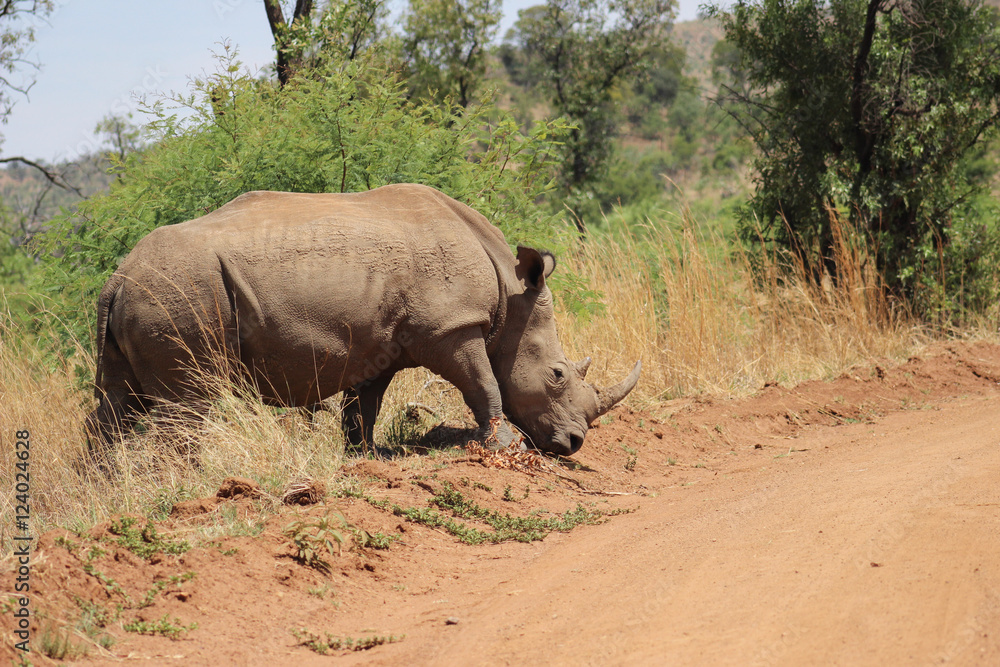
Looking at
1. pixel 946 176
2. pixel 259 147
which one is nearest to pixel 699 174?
pixel 946 176

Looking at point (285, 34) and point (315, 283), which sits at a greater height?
point (285, 34)

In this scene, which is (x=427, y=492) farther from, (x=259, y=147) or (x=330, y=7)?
(x=330, y=7)

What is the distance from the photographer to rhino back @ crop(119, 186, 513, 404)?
17.7 feet

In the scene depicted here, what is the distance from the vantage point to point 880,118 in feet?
34.1

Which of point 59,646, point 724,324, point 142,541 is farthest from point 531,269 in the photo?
point 59,646

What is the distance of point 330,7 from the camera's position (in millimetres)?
9797

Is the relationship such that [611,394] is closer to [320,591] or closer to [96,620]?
[320,591]

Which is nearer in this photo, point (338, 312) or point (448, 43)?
point (338, 312)

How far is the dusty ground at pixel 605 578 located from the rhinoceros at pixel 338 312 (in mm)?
699

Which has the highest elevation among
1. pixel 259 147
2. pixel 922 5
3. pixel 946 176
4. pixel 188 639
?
pixel 922 5

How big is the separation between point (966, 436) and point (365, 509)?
4.20 metres

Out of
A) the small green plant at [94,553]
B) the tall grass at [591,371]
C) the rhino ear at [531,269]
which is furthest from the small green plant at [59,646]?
the rhino ear at [531,269]

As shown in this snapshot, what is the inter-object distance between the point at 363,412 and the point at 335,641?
3223mm

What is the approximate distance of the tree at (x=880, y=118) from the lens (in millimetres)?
10336
